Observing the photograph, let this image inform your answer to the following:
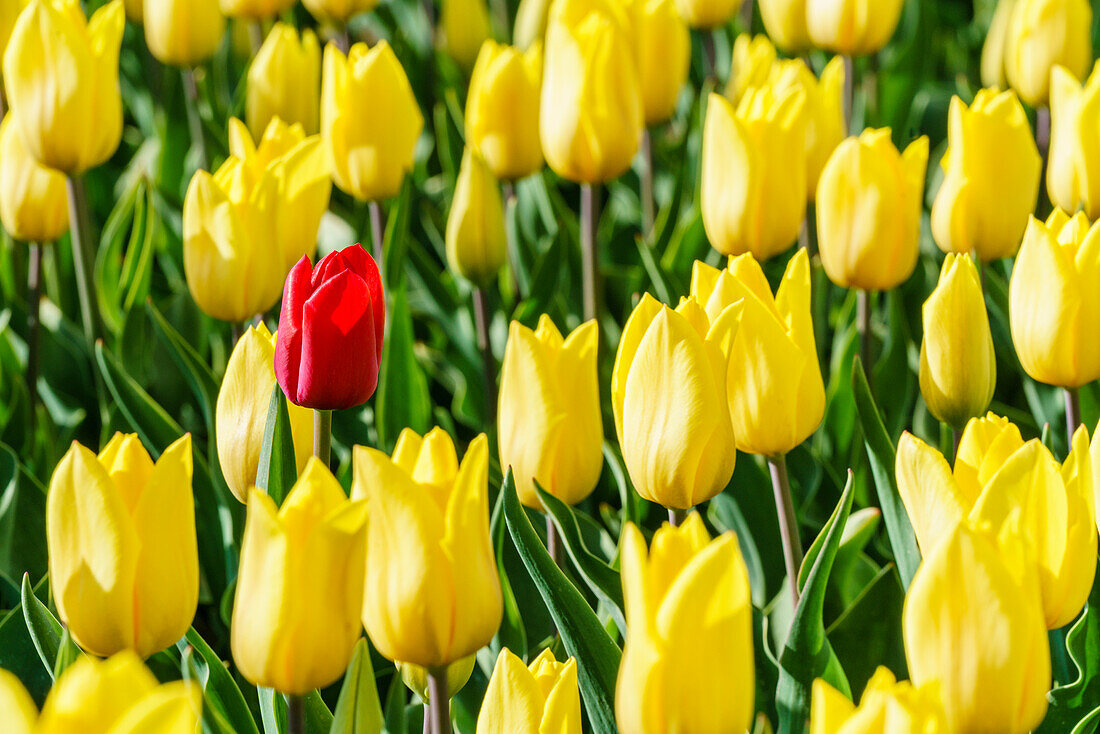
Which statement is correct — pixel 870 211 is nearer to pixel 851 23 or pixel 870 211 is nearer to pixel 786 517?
pixel 786 517

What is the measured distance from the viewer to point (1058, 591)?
821 millimetres

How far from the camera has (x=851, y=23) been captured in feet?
6.13

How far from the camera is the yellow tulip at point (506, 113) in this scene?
5.49ft

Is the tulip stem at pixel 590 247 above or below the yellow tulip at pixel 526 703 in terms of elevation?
below

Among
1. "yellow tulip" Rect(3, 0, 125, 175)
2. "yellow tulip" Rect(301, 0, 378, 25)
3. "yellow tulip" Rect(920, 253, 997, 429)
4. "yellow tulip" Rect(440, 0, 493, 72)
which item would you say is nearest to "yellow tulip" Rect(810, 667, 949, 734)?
"yellow tulip" Rect(920, 253, 997, 429)

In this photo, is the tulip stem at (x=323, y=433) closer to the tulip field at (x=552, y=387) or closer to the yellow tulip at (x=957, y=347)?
the tulip field at (x=552, y=387)

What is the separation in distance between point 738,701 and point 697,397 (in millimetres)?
260

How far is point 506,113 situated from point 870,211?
21.6 inches

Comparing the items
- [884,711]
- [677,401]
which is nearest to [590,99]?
[677,401]

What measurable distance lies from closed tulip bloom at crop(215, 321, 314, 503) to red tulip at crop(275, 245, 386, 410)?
0.08m

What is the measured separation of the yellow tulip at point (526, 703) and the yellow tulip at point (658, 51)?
1180 millimetres

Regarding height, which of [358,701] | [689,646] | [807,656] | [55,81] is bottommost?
[807,656]

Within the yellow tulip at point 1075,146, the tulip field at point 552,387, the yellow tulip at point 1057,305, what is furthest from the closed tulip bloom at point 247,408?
the yellow tulip at point 1075,146

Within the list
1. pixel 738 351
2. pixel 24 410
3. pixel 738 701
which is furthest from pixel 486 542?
pixel 24 410
